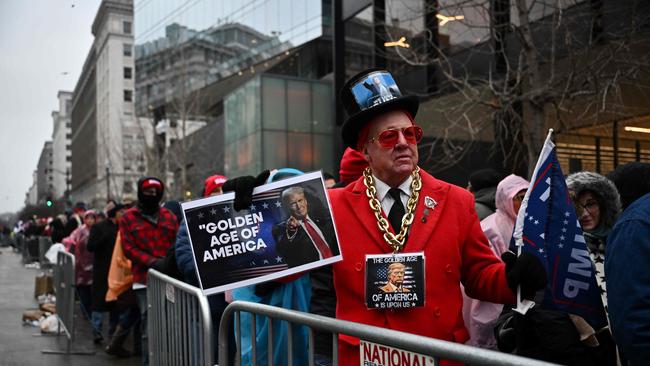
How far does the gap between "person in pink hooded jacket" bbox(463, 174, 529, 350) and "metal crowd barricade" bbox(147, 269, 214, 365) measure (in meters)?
1.68

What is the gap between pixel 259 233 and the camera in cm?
314

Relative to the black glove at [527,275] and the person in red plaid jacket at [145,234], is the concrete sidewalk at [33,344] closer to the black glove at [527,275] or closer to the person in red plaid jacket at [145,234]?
the person in red plaid jacket at [145,234]

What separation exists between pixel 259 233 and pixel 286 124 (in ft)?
79.9

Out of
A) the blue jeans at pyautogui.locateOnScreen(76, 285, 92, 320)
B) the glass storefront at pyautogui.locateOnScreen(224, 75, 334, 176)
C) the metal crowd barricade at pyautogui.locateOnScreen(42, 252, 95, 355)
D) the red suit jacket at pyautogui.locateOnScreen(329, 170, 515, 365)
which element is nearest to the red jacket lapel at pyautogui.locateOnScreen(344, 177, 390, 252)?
the red suit jacket at pyautogui.locateOnScreen(329, 170, 515, 365)

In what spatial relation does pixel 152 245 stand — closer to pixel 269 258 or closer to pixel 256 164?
pixel 269 258

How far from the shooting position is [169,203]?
7.80 m

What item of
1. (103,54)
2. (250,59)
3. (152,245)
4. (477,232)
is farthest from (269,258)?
(103,54)

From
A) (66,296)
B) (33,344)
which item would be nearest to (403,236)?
(66,296)

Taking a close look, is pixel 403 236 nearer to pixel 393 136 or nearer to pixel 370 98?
pixel 393 136

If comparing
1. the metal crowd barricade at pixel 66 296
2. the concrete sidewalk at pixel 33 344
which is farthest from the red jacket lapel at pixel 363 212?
the metal crowd barricade at pixel 66 296

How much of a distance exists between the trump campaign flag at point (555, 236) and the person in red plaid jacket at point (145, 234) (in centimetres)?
522

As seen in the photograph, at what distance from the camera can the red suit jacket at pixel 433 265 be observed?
2588 millimetres

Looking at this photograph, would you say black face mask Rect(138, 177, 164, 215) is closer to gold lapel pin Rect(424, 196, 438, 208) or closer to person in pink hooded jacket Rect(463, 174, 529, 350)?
person in pink hooded jacket Rect(463, 174, 529, 350)

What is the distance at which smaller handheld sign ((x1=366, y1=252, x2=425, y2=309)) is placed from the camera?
2531mm
